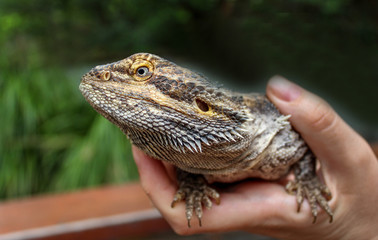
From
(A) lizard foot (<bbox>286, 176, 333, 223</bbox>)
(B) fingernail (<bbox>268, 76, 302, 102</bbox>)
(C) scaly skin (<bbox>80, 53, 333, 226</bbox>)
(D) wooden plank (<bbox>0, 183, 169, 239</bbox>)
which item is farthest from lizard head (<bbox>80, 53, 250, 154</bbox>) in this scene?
(D) wooden plank (<bbox>0, 183, 169, 239</bbox>)

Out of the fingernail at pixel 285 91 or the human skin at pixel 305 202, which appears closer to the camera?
the fingernail at pixel 285 91

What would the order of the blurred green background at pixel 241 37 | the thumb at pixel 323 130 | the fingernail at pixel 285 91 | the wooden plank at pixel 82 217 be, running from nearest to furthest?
the blurred green background at pixel 241 37, the fingernail at pixel 285 91, the thumb at pixel 323 130, the wooden plank at pixel 82 217

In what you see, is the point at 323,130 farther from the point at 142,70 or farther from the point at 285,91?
the point at 142,70

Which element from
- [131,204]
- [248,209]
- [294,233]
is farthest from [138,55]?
[131,204]

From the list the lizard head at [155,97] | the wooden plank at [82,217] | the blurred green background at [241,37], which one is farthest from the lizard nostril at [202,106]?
the wooden plank at [82,217]

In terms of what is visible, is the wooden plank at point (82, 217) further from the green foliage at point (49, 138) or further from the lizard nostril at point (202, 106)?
the lizard nostril at point (202, 106)

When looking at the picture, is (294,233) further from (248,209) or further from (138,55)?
(138,55)

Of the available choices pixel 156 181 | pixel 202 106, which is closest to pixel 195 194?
pixel 156 181
